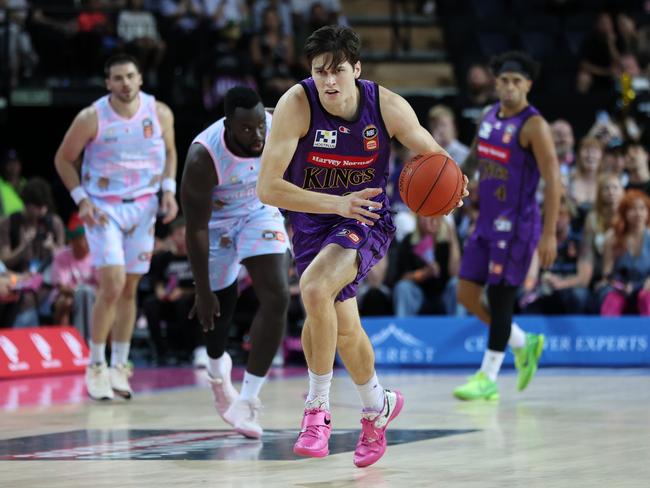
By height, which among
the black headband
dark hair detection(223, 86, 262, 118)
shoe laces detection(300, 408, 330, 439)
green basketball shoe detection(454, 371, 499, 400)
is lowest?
green basketball shoe detection(454, 371, 499, 400)

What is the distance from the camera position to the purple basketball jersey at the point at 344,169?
215 inches

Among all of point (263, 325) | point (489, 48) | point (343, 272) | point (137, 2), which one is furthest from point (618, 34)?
point (343, 272)

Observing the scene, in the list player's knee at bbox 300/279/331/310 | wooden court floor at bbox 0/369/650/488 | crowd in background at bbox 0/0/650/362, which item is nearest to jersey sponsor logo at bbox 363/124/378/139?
player's knee at bbox 300/279/331/310

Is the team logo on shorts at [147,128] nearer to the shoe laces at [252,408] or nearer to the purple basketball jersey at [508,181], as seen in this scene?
the purple basketball jersey at [508,181]

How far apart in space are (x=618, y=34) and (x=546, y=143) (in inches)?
300

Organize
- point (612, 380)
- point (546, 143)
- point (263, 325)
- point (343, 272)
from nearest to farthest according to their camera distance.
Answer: point (343, 272) < point (263, 325) < point (546, 143) < point (612, 380)

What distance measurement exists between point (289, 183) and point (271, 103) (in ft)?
27.6

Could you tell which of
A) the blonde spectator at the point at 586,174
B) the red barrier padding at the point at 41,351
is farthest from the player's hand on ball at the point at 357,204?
the blonde spectator at the point at 586,174

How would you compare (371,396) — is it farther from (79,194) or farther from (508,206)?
(79,194)

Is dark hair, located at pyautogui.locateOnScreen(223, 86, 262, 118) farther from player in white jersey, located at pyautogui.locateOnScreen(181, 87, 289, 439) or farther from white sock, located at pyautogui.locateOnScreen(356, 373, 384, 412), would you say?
white sock, located at pyautogui.locateOnScreen(356, 373, 384, 412)

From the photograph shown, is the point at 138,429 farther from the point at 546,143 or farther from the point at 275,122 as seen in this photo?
the point at 546,143

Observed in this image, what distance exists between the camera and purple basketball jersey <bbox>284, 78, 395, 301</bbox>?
5.46m

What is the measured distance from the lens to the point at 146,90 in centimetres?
1360

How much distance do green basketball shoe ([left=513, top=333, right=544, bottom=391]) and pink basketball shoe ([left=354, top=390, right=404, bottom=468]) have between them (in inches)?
116
